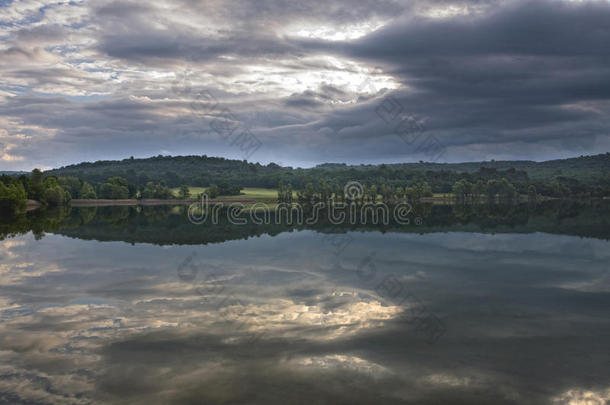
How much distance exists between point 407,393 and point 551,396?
384 centimetres

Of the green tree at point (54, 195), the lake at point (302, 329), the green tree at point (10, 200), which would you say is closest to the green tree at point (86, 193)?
the green tree at point (54, 195)

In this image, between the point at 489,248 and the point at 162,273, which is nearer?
the point at 162,273

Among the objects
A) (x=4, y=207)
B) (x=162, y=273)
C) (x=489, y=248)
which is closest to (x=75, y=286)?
(x=162, y=273)

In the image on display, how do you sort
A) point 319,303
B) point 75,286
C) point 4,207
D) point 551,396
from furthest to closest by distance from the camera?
1. point 4,207
2. point 75,286
3. point 319,303
4. point 551,396

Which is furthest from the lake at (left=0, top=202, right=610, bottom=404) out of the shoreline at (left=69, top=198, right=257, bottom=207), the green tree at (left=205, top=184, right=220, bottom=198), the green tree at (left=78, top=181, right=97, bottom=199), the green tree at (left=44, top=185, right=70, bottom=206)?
the green tree at (left=205, top=184, right=220, bottom=198)

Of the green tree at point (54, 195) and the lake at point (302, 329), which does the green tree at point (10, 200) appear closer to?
the green tree at point (54, 195)

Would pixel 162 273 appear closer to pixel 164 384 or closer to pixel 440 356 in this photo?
pixel 164 384

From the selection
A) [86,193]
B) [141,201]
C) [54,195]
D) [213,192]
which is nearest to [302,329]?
[54,195]

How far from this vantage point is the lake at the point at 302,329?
11547 millimetres

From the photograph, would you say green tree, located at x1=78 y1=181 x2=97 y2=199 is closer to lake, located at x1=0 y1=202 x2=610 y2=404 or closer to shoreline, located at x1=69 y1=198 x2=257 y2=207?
shoreline, located at x1=69 y1=198 x2=257 y2=207

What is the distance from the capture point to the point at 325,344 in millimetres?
14664

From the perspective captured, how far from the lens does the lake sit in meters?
11.5

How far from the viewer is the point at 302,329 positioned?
16234 mm

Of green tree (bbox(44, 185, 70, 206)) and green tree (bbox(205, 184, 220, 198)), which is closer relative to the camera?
green tree (bbox(44, 185, 70, 206))
